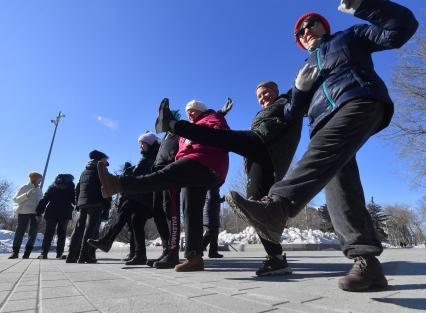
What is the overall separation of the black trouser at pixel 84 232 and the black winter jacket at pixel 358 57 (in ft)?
16.4

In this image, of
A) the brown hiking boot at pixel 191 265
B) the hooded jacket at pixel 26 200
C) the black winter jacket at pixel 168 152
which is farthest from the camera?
the hooded jacket at pixel 26 200

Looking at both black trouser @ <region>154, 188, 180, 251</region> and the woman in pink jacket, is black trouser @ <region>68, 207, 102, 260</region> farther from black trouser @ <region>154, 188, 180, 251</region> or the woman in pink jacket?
the woman in pink jacket

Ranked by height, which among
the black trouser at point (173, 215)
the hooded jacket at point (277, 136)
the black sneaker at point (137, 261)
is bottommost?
the black sneaker at point (137, 261)

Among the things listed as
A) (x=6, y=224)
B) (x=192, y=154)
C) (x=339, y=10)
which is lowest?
(x=192, y=154)

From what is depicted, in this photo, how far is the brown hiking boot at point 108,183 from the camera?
9.47ft

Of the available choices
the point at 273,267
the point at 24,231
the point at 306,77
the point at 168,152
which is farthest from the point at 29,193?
the point at 306,77

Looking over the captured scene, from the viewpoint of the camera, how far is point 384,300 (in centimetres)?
165

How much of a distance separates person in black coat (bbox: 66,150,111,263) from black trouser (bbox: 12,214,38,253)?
294 centimetres

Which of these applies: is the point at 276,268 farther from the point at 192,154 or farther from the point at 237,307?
the point at 237,307

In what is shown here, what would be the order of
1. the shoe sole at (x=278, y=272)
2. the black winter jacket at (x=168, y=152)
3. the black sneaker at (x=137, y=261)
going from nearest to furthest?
the shoe sole at (x=278, y=272), the black winter jacket at (x=168, y=152), the black sneaker at (x=137, y=261)

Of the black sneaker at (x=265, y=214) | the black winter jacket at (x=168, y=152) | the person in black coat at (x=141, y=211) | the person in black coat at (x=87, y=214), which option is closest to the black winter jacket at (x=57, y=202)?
the person in black coat at (x=87, y=214)

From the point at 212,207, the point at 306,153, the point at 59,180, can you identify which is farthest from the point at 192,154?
the point at 59,180

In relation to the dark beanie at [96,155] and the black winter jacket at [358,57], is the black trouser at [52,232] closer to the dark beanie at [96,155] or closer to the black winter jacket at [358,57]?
the dark beanie at [96,155]

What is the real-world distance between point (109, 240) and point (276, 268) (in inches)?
116
